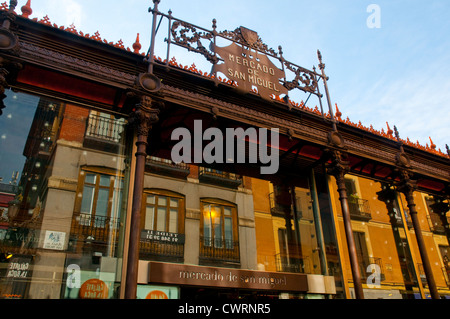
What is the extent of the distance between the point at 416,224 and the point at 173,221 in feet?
28.9

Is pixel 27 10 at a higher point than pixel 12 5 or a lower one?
higher

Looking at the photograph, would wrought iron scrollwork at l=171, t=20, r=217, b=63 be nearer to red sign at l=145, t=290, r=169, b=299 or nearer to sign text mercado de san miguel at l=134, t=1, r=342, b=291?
sign text mercado de san miguel at l=134, t=1, r=342, b=291

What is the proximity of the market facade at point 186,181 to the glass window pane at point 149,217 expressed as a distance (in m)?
0.03

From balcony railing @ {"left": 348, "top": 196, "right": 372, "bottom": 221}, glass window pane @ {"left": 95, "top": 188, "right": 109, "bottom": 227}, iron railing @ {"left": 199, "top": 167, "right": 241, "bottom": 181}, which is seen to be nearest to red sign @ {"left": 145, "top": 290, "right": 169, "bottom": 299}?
glass window pane @ {"left": 95, "top": 188, "right": 109, "bottom": 227}

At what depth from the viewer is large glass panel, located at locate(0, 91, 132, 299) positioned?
805cm

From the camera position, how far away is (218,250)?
10.4 m

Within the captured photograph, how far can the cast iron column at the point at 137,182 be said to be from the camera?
26.2ft

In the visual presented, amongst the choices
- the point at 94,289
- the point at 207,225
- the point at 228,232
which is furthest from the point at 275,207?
the point at 94,289

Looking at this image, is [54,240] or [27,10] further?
[27,10]

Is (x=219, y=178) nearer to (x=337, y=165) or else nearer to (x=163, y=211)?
(x=163, y=211)

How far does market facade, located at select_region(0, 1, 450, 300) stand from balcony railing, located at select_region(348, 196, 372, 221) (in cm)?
5

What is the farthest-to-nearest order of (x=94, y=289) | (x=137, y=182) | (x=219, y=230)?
(x=219, y=230) → (x=137, y=182) → (x=94, y=289)

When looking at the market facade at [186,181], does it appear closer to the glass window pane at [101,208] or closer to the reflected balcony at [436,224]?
the glass window pane at [101,208]

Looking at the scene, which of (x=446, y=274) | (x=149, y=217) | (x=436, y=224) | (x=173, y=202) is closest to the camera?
(x=149, y=217)
